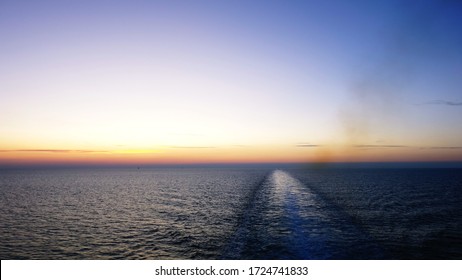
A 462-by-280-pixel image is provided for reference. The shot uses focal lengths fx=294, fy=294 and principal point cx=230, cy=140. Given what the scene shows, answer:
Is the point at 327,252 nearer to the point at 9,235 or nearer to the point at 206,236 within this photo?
the point at 206,236

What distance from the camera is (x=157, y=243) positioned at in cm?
2617

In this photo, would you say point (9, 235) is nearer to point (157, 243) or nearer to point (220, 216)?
point (157, 243)

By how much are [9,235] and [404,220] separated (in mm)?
43660

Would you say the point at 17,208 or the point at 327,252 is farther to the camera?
the point at 17,208

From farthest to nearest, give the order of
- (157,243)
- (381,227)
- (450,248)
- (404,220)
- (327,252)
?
(404,220) < (381,227) < (157,243) < (450,248) < (327,252)

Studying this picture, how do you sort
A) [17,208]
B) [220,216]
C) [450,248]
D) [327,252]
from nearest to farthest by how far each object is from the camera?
[327,252]
[450,248]
[220,216]
[17,208]

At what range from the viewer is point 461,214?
39.5 meters

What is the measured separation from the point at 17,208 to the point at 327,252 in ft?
165
